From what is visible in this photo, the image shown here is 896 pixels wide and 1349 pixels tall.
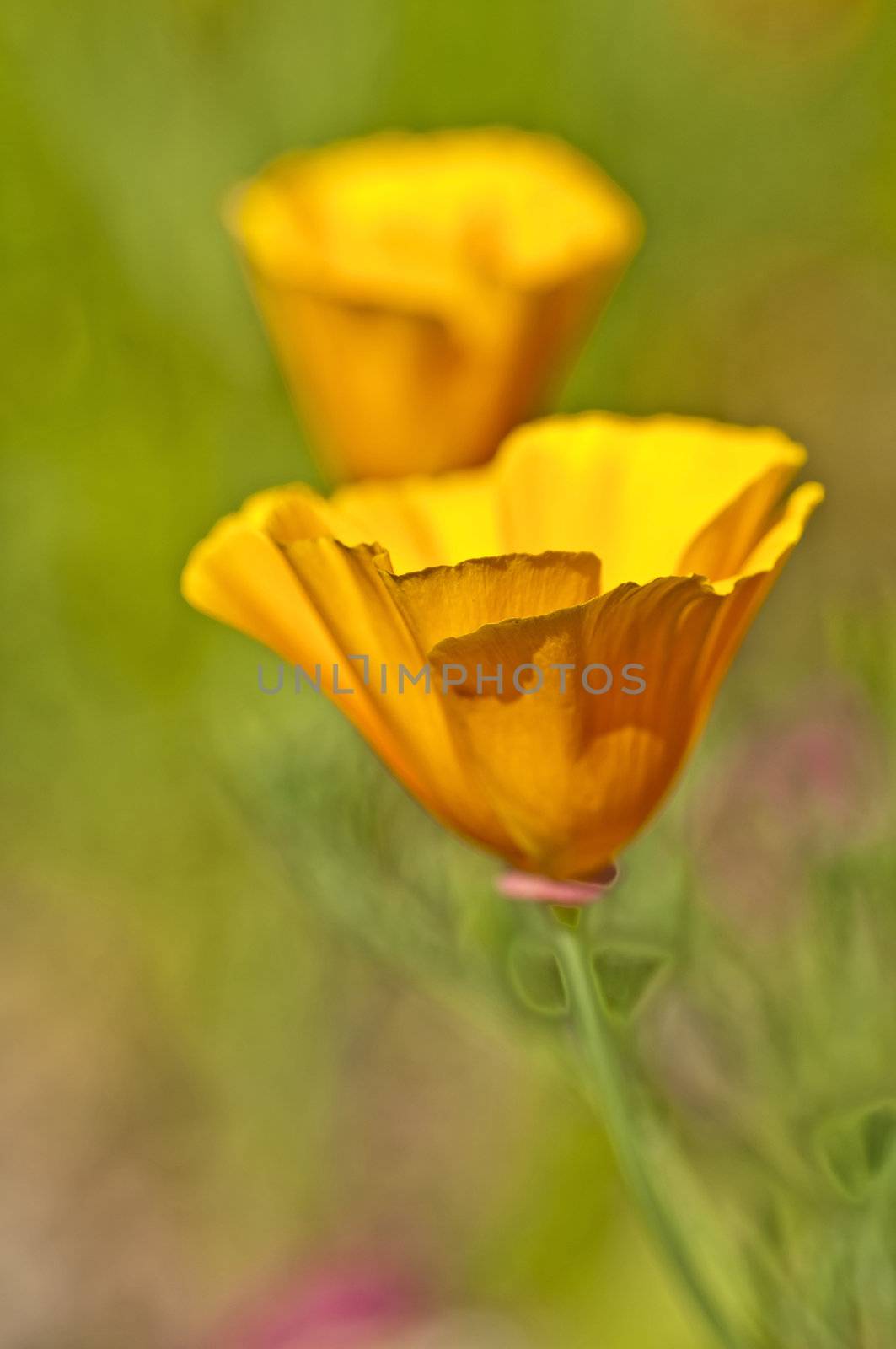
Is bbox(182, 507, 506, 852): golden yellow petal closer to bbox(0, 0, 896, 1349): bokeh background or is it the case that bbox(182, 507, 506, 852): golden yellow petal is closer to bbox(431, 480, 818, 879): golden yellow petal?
bbox(431, 480, 818, 879): golden yellow petal

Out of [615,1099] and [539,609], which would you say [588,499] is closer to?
[539,609]

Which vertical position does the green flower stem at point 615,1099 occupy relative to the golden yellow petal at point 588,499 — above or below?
below

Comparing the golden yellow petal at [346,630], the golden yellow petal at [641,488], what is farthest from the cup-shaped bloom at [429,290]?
the golden yellow petal at [346,630]

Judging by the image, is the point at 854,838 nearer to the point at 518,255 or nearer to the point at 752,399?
the point at 518,255

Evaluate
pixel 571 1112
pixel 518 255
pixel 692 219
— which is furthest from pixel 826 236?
pixel 571 1112

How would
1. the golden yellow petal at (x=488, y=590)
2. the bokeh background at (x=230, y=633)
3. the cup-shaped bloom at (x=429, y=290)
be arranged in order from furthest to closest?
the bokeh background at (x=230, y=633) < the cup-shaped bloom at (x=429, y=290) < the golden yellow petal at (x=488, y=590)

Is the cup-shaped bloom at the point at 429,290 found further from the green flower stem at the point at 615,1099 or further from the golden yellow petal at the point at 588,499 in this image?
the green flower stem at the point at 615,1099

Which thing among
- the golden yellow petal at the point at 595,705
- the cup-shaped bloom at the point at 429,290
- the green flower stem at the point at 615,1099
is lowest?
the green flower stem at the point at 615,1099
